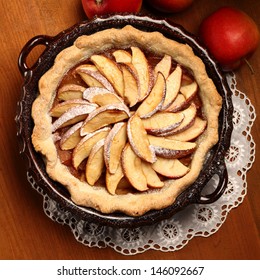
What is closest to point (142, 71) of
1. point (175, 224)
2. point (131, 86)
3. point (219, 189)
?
point (131, 86)

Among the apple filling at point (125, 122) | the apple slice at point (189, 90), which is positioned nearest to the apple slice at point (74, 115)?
the apple filling at point (125, 122)

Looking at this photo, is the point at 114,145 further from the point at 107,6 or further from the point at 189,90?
the point at 107,6

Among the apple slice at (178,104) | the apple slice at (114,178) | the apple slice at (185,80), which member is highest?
the apple slice at (185,80)

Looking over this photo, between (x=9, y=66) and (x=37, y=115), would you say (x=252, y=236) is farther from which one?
(x=9, y=66)

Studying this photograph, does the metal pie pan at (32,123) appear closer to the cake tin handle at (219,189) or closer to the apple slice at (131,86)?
the cake tin handle at (219,189)

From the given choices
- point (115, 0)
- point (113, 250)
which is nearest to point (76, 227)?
point (113, 250)
